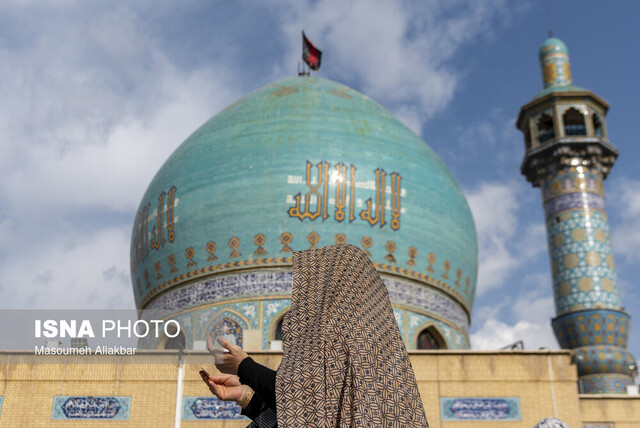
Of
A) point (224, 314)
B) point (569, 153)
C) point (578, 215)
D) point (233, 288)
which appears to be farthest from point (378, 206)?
point (569, 153)

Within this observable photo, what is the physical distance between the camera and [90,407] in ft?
32.6

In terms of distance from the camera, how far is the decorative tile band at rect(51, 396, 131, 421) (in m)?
9.87

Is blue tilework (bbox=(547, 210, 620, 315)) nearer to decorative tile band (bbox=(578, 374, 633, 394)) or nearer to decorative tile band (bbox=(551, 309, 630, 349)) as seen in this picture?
decorative tile band (bbox=(551, 309, 630, 349))

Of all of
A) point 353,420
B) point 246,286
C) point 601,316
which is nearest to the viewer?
point 353,420

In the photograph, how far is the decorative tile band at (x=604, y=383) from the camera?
15.5 meters

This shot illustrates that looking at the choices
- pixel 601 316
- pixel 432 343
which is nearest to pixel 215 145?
pixel 432 343

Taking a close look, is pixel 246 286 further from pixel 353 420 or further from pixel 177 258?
pixel 353 420

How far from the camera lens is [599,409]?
11.3 m

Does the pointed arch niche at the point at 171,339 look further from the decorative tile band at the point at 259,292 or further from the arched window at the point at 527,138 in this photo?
the arched window at the point at 527,138

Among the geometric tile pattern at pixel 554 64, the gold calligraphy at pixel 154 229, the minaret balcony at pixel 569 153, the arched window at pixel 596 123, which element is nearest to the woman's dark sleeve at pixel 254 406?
the gold calligraphy at pixel 154 229

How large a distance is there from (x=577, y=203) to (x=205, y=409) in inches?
424

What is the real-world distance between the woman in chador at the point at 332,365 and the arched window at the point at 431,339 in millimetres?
10678

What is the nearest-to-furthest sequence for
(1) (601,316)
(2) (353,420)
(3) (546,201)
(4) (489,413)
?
(2) (353,420) → (4) (489,413) → (1) (601,316) → (3) (546,201)

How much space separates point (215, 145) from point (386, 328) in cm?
1170
